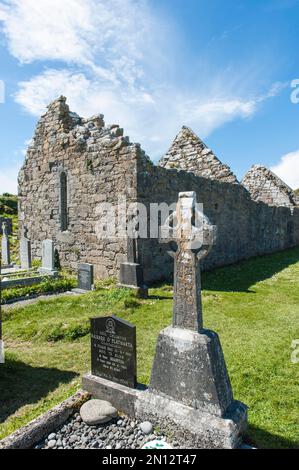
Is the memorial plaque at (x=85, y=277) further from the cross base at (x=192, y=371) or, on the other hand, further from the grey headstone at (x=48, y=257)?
the cross base at (x=192, y=371)

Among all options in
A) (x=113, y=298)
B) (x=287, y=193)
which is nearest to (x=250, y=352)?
(x=113, y=298)

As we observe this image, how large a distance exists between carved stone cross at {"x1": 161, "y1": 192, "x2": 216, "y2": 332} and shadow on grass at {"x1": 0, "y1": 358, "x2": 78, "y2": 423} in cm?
235

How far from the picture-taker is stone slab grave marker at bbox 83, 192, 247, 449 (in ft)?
10.2

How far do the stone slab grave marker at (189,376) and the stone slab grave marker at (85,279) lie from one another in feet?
20.4

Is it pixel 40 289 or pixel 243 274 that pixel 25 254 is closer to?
pixel 40 289

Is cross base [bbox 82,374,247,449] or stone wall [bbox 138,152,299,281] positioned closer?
cross base [bbox 82,374,247,449]

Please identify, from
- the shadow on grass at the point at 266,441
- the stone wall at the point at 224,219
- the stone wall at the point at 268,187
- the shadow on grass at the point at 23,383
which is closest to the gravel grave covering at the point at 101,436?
the shadow on grass at the point at 266,441

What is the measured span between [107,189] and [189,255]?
25.0 feet

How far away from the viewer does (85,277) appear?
10.0 meters

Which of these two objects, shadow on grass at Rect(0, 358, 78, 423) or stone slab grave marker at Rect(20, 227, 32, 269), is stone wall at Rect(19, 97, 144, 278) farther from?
shadow on grass at Rect(0, 358, 78, 423)

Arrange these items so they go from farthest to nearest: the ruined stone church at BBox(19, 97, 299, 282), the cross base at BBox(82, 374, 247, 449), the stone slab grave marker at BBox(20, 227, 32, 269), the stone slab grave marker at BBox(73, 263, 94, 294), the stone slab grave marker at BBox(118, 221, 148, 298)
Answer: the stone slab grave marker at BBox(20, 227, 32, 269) < the ruined stone church at BBox(19, 97, 299, 282) < the stone slab grave marker at BBox(73, 263, 94, 294) < the stone slab grave marker at BBox(118, 221, 148, 298) < the cross base at BBox(82, 374, 247, 449)

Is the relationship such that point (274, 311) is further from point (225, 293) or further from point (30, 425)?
point (30, 425)

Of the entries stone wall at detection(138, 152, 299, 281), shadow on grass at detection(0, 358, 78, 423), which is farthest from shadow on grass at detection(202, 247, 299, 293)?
shadow on grass at detection(0, 358, 78, 423)

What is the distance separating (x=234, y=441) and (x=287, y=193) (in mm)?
23887
